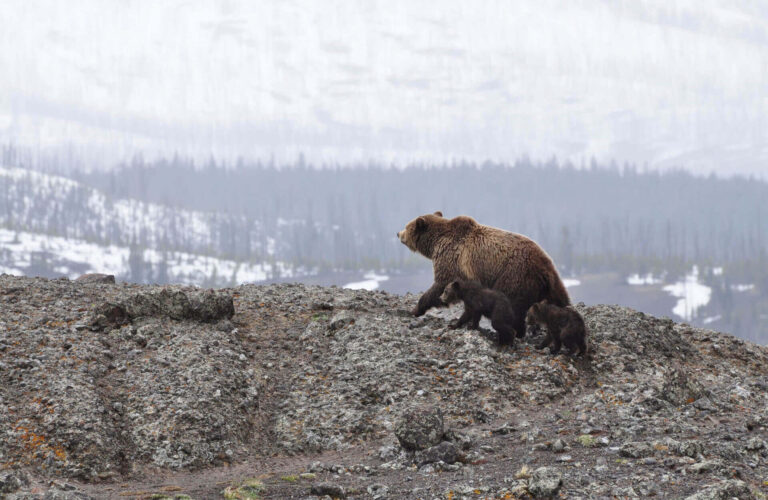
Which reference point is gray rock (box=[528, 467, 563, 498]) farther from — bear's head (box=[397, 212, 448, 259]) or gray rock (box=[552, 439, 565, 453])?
bear's head (box=[397, 212, 448, 259])

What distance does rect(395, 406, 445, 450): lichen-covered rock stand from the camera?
9320 millimetres

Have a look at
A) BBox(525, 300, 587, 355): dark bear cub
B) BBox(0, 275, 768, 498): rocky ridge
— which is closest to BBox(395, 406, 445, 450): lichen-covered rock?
BBox(0, 275, 768, 498): rocky ridge

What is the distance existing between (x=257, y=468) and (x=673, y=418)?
6051 millimetres

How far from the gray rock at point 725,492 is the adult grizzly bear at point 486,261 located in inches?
235

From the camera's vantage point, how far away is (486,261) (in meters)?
14.0

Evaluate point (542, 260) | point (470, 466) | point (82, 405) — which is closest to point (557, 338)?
point (542, 260)

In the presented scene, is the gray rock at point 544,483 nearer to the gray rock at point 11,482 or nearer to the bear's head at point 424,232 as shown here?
the gray rock at point 11,482

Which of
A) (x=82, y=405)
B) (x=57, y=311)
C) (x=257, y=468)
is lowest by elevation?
(x=257, y=468)

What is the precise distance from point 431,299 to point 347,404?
3.85m

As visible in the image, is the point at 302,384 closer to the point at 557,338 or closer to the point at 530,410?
the point at 530,410

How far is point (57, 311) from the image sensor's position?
1376 centimetres

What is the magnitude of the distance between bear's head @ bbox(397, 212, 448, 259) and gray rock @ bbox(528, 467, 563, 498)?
8.03 meters

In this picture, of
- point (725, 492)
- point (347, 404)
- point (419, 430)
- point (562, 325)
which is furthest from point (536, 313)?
point (725, 492)

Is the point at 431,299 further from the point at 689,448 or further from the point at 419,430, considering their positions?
the point at 689,448
